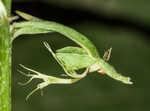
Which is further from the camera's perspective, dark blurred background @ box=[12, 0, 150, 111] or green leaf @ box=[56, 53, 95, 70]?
dark blurred background @ box=[12, 0, 150, 111]

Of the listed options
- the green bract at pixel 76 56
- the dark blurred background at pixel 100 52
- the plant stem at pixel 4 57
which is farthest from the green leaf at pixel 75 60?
the dark blurred background at pixel 100 52

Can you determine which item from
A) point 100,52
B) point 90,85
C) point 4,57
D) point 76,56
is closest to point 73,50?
point 76,56

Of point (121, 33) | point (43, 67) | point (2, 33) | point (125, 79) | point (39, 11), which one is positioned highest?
point (39, 11)

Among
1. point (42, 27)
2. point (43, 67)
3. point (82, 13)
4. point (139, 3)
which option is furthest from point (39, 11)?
point (42, 27)

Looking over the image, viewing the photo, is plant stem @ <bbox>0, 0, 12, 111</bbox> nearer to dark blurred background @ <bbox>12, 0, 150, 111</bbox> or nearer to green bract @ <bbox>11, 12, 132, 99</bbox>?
green bract @ <bbox>11, 12, 132, 99</bbox>

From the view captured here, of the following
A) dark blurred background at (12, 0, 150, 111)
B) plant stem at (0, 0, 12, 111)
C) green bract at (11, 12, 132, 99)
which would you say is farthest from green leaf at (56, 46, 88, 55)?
dark blurred background at (12, 0, 150, 111)

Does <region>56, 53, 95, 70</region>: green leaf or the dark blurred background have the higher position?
the dark blurred background

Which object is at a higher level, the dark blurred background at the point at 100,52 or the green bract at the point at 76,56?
the dark blurred background at the point at 100,52

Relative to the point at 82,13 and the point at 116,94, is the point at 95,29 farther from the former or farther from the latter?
the point at 116,94

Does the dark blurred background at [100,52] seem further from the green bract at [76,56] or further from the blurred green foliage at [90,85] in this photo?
the green bract at [76,56]
